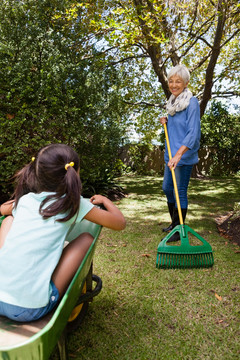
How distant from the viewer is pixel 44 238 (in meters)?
1.31

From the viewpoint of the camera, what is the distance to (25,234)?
131 cm

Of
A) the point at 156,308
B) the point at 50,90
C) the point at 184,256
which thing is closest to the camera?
the point at 156,308

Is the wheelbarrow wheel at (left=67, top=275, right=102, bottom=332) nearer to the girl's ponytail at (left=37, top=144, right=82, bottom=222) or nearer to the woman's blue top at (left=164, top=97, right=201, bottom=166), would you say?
the girl's ponytail at (left=37, top=144, right=82, bottom=222)

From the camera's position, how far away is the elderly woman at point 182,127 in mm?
2926

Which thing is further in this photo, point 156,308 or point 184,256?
point 184,256

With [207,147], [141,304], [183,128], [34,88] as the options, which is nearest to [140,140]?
[207,147]

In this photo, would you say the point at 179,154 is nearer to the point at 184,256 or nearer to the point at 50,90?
the point at 184,256

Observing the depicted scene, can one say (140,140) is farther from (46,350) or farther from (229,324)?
(46,350)

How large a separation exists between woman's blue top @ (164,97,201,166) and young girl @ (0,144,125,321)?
1617 mm

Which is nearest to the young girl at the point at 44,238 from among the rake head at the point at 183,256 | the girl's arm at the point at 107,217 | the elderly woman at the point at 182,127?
the girl's arm at the point at 107,217

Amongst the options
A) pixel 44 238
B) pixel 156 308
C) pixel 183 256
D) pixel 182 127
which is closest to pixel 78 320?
pixel 156 308

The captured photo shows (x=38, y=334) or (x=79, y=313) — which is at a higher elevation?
(x=38, y=334)

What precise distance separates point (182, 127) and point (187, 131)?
137 millimetres

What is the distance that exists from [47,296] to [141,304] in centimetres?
105
